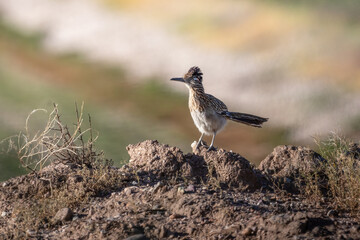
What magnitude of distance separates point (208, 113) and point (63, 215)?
218cm

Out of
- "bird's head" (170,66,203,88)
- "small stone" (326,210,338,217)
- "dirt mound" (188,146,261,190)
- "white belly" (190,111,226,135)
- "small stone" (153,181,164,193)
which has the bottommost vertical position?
"small stone" (326,210,338,217)

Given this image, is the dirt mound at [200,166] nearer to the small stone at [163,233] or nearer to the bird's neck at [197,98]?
the bird's neck at [197,98]

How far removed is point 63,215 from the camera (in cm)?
686

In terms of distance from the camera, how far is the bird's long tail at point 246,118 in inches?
326

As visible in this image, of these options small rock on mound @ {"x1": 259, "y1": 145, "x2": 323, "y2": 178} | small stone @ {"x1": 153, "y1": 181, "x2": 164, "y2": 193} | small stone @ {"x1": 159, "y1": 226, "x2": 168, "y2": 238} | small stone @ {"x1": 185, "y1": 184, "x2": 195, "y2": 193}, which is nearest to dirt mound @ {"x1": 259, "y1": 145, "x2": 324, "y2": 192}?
small rock on mound @ {"x1": 259, "y1": 145, "x2": 323, "y2": 178}

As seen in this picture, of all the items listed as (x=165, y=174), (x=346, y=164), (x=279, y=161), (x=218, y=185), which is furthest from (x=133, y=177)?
(x=346, y=164)

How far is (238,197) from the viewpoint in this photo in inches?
277

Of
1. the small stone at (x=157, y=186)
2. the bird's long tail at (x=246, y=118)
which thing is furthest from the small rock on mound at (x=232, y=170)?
the bird's long tail at (x=246, y=118)

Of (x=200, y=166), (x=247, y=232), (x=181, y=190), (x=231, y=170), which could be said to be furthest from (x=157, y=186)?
(x=247, y=232)

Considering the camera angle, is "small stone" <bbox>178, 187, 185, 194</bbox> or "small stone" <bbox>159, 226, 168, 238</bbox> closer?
"small stone" <bbox>159, 226, 168, 238</bbox>

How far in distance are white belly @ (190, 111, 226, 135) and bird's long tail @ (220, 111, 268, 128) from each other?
0.07 metres

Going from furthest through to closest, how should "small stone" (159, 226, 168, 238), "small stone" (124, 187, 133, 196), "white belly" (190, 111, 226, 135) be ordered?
"white belly" (190, 111, 226, 135), "small stone" (124, 187, 133, 196), "small stone" (159, 226, 168, 238)

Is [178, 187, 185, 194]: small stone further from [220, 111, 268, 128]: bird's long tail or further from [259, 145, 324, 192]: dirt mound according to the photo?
[220, 111, 268, 128]: bird's long tail

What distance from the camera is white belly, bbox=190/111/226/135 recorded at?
8.19 metres
